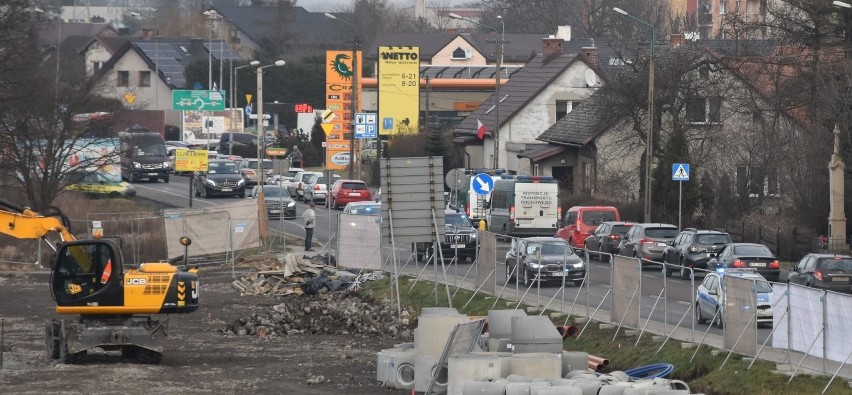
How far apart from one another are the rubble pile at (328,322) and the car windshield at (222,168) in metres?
38.7

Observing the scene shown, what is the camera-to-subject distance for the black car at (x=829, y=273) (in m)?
34.3

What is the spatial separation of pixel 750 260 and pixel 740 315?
16985 mm

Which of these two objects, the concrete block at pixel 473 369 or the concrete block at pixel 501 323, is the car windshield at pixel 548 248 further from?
the concrete block at pixel 473 369

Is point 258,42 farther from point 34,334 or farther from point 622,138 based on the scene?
point 34,334

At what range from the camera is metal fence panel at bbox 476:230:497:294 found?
3253cm

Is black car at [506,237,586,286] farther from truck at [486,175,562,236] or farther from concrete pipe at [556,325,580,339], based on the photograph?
truck at [486,175,562,236]

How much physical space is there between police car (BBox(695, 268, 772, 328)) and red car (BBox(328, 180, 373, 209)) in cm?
4129

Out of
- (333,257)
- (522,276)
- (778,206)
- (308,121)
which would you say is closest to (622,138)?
(778,206)

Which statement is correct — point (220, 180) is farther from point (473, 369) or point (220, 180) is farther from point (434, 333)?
point (473, 369)

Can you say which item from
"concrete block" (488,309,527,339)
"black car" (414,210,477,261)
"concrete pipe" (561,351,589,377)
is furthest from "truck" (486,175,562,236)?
"concrete pipe" (561,351,589,377)

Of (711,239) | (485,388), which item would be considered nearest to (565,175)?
(711,239)

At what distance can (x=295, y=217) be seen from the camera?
211ft

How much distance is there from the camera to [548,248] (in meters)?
32.2

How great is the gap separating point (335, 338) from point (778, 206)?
2767 cm
